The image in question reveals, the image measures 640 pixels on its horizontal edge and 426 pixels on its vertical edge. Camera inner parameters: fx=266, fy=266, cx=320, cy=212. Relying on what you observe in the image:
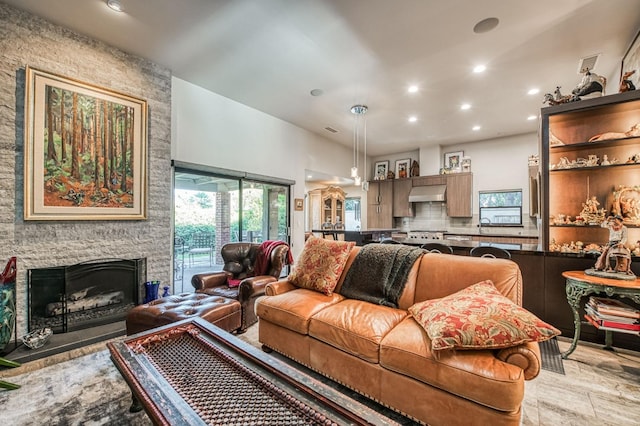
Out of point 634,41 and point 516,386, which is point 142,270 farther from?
point 634,41

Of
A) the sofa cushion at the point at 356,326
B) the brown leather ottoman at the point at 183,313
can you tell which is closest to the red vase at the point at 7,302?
the brown leather ottoman at the point at 183,313

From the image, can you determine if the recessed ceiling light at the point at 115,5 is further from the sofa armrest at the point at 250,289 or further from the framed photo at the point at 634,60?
the framed photo at the point at 634,60

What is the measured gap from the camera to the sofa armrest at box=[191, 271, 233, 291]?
3178 millimetres

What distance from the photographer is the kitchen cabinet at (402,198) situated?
714cm

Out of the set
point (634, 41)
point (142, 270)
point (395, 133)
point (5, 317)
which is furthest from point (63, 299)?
point (634, 41)

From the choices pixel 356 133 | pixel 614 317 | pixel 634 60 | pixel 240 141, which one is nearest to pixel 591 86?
pixel 634 60

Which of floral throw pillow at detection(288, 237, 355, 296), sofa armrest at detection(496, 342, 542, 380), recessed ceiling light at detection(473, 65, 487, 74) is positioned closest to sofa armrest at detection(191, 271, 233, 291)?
floral throw pillow at detection(288, 237, 355, 296)

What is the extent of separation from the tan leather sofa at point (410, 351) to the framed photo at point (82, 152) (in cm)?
229

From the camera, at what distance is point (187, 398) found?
1153 mm

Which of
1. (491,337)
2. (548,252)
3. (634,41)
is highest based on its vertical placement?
(634,41)

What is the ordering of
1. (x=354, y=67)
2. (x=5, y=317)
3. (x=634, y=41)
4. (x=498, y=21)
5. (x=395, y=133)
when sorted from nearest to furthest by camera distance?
(x=5, y=317) → (x=498, y=21) → (x=634, y=41) → (x=354, y=67) → (x=395, y=133)

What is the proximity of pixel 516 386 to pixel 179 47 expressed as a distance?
4195mm

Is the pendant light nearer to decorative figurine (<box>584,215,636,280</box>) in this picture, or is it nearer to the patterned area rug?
decorative figurine (<box>584,215,636,280</box>)

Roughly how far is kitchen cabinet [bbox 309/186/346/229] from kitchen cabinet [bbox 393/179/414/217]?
5.45 ft
